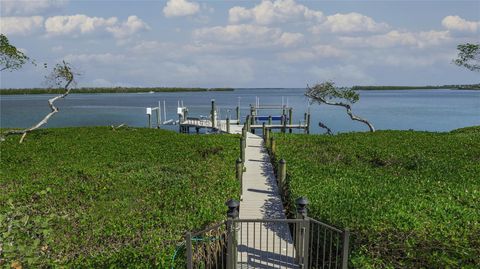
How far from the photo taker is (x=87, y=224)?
24.8 feet

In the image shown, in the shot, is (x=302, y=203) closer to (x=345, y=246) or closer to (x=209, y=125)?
(x=345, y=246)

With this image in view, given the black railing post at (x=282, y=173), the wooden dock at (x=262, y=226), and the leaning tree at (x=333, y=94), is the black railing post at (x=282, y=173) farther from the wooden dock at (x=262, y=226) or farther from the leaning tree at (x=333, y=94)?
the leaning tree at (x=333, y=94)

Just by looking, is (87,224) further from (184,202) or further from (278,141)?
(278,141)

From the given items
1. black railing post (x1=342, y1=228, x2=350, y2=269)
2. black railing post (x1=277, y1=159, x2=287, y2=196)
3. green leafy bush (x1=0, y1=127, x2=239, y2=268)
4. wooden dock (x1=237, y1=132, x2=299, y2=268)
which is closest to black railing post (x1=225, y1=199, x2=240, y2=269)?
wooden dock (x1=237, y1=132, x2=299, y2=268)

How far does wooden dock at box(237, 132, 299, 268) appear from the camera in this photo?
7.36m

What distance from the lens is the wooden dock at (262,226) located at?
7.36 m

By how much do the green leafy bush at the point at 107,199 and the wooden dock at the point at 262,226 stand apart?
0.84 metres

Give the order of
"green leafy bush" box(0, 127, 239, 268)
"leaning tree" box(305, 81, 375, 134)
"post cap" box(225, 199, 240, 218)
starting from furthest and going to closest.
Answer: "leaning tree" box(305, 81, 375, 134) → "post cap" box(225, 199, 240, 218) → "green leafy bush" box(0, 127, 239, 268)

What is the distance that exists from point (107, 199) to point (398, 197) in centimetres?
743

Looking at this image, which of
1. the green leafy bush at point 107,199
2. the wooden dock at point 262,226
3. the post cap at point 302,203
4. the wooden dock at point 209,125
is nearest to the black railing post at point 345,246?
the post cap at point 302,203

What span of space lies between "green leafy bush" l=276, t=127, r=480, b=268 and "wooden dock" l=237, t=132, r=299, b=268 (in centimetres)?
Result: 88

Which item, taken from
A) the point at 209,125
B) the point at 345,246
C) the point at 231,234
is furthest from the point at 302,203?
the point at 209,125

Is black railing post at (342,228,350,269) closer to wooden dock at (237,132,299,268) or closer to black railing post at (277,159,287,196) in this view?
wooden dock at (237,132,299,268)

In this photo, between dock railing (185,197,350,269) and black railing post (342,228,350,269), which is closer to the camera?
black railing post (342,228,350,269)
